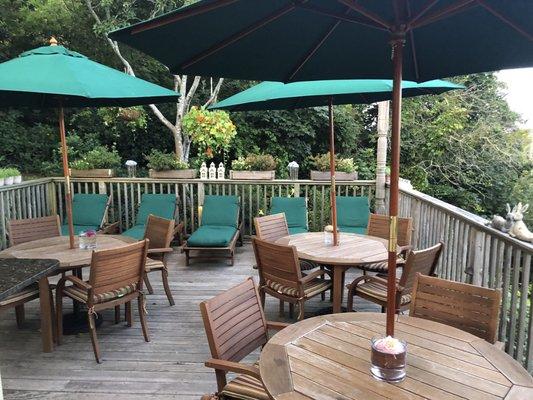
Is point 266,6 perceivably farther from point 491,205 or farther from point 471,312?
point 491,205

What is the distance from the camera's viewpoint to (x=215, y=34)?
6.50 ft

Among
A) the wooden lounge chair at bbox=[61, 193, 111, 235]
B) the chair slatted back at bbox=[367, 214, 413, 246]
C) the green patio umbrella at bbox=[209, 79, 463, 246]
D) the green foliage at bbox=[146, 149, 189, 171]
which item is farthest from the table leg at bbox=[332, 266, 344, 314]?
the green foliage at bbox=[146, 149, 189, 171]

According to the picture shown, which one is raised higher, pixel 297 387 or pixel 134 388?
pixel 297 387

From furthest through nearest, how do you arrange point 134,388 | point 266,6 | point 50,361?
point 50,361 < point 134,388 < point 266,6

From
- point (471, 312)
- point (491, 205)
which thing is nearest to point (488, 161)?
point (491, 205)

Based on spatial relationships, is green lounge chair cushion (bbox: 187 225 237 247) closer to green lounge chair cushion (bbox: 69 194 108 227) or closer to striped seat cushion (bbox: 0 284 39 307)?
green lounge chair cushion (bbox: 69 194 108 227)

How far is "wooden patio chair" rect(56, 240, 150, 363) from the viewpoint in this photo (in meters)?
2.98

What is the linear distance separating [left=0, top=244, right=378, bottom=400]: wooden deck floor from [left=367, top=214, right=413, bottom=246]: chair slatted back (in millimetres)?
789

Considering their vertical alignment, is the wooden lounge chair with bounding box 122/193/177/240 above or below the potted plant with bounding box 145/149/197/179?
below

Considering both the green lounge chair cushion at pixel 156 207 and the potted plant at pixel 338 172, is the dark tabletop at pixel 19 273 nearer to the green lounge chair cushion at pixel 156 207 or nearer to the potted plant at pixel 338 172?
the green lounge chair cushion at pixel 156 207

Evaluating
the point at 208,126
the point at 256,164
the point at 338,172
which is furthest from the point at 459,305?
the point at 208,126

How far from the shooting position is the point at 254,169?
6.61 meters

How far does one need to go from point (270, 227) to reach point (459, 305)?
100 inches

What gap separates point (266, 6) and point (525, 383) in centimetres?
180
